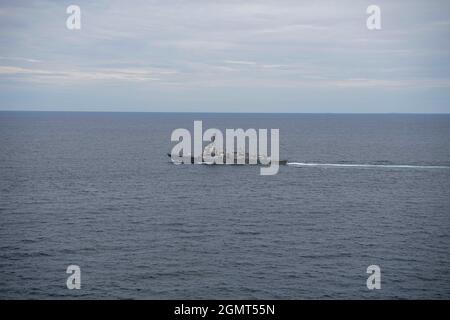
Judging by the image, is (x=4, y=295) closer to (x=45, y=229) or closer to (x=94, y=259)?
(x=94, y=259)

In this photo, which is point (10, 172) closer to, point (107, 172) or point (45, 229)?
point (107, 172)

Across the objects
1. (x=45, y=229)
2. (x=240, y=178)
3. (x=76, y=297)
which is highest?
(x=240, y=178)

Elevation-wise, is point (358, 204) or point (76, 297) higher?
point (358, 204)

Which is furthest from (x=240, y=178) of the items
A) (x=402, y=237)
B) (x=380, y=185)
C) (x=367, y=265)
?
(x=367, y=265)

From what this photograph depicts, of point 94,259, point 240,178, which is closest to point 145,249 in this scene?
point 94,259
